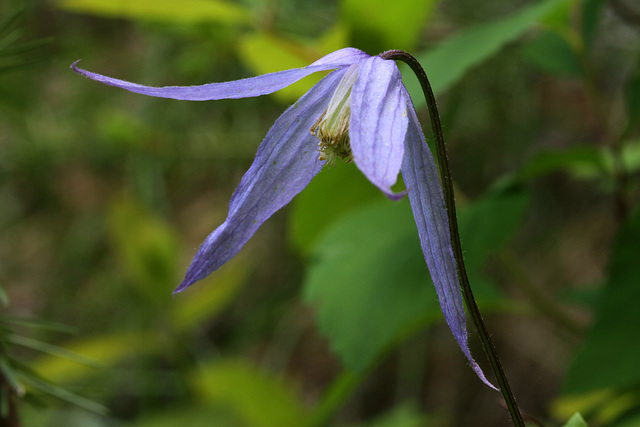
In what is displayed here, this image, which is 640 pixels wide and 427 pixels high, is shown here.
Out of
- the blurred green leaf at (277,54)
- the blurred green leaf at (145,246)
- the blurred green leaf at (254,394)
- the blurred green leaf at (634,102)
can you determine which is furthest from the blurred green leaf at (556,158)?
the blurred green leaf at (145,246)

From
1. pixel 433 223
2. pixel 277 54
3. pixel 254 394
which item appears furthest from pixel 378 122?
pixel 254 394

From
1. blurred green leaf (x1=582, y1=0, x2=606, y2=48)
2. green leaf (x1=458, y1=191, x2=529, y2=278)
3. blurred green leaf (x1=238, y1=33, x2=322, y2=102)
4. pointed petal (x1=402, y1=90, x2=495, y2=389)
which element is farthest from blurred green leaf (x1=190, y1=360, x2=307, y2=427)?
pointed petal (x1=402, y1=90, x2=495, y2=389)

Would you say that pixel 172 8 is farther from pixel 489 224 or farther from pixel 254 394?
pixel 254 394

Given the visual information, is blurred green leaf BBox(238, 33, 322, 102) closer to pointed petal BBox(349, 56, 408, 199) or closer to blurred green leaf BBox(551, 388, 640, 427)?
pointed petal BBox(349, 56, 408, 199)

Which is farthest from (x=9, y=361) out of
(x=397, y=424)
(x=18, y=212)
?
(x=18, y=212)

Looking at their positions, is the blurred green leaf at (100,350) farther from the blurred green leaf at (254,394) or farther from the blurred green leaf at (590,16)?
the blurred green leaf at (590,16)
